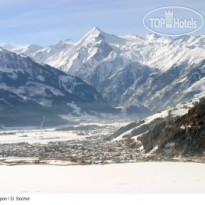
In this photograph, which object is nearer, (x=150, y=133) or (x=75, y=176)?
(x=75, y=176)

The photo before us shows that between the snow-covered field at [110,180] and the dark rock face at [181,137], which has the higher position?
the dark rock face at [181,137]

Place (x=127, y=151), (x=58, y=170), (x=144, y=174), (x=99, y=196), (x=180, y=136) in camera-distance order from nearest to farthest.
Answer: (x=99, y=196)
(x=144, y=174)
(x=58, y=170)
(x=180, y=136)
(x=127, y=151)

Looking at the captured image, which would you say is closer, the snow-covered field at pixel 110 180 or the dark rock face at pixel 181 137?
the snow-covered field at pixel 110 180

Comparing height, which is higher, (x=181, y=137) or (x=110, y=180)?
(x=181, y=137)

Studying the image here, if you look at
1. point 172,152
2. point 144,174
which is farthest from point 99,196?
point 172,152

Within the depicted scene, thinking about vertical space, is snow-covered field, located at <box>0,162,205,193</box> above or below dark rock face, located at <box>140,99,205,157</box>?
below

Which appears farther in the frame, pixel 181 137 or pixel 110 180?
pixel 181 137

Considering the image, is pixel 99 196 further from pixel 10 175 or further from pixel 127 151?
pixel 127 151

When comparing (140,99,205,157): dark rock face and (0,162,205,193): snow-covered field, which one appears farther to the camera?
(140,99,205,157): dark rock face
